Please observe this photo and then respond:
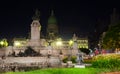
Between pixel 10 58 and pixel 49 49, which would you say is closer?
pixel 10 58

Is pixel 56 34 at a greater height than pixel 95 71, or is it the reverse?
pixel 56 34

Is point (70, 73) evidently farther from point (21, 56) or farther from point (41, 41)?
point (41, 41)

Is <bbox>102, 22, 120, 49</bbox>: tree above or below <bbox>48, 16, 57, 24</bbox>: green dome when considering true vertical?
below

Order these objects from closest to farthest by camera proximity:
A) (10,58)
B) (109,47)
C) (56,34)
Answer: (10,58) < (109,47) < (56,34)

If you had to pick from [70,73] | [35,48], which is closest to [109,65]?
[70,73]

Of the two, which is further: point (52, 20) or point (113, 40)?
point (52, 20)

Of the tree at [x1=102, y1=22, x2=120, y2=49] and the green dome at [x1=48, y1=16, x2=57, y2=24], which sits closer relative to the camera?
the tree at [x1=102, y1=22, x2=120, y2=49]

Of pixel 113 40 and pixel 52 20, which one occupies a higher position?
pixel 52 20

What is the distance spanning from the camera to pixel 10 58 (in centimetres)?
9288

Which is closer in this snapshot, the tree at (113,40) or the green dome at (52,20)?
the tree at (113,40)

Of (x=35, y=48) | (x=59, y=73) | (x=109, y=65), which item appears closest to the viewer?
(x=59, y=73)

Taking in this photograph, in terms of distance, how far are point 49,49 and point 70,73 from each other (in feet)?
266

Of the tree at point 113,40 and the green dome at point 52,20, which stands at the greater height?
the green dome at point 52,20

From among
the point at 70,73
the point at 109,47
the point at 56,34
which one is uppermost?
the point at 56,34
